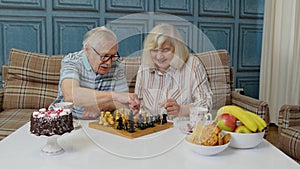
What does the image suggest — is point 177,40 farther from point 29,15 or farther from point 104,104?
point 29,15

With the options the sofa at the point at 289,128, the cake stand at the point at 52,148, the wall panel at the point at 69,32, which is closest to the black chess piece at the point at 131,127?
the cake stand at the point at 52,148

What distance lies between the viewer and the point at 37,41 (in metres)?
2.53

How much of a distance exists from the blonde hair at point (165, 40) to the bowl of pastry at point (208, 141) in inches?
8.7

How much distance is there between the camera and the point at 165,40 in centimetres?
87

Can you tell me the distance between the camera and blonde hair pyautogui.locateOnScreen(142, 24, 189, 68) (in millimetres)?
858

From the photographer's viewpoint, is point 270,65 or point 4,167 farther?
point 270,65

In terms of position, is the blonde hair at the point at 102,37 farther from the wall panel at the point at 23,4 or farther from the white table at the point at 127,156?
the wall panel at the point at 23,4

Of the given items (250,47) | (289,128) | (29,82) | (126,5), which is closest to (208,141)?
(289,128)

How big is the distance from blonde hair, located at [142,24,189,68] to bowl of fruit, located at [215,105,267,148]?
0.23 metres

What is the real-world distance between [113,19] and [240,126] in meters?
1.66

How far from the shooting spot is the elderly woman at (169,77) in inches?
34.3

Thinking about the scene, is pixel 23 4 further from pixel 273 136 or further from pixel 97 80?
pixel 273 136

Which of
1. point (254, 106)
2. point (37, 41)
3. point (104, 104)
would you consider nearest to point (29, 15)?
point (37, 41)

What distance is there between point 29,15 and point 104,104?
182 cm
